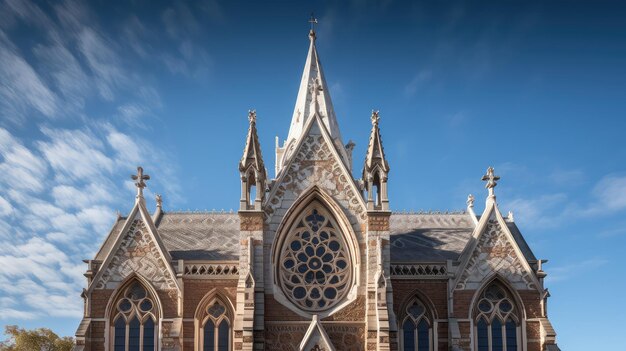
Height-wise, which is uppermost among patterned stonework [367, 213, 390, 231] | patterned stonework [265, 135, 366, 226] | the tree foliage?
patterned stonework [265, 135, 366, 226]

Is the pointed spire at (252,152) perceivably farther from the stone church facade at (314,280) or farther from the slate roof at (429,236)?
the slate roof at (429,236)

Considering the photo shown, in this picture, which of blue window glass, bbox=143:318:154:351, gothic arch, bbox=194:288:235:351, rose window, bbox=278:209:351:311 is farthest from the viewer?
gothic arch, bbox=194:288:235:351

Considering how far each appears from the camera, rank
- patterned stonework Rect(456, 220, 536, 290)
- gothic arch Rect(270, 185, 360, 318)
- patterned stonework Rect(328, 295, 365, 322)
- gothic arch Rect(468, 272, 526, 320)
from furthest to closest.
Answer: patterned stonework Rect(456, 220, 536, 290) < gothic arch Rect(468, 272, 526, 320) < gothic arch Rect(270, 185, 360, 318) < patterned stonework Rect(328, 295, 365, 322)

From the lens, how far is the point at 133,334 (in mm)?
33031

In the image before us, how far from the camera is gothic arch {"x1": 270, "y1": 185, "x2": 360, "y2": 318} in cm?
3253

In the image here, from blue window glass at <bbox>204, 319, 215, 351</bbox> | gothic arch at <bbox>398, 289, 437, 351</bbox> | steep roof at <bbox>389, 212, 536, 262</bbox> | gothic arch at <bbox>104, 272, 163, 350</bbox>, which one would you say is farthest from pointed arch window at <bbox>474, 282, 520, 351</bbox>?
gothic arch at <bbox>104, 272, 163, 350</bbox>

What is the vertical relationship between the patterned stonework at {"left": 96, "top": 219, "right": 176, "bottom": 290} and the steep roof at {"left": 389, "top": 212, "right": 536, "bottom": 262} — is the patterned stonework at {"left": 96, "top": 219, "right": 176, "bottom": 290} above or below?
below

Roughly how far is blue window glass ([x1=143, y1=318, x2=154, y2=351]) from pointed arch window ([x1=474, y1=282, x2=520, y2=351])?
16.0 m

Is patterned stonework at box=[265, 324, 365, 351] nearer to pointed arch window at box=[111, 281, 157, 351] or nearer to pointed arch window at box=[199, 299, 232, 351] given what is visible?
pointed arch window at box=[199, 299, 232, 351]

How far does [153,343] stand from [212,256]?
5416 millimetres

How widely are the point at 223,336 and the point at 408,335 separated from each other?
9172mm

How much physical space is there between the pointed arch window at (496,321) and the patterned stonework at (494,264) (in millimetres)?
717

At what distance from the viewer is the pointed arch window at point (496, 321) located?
110 ft

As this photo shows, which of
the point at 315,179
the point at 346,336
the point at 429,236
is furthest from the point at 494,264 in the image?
the point at 315,179
